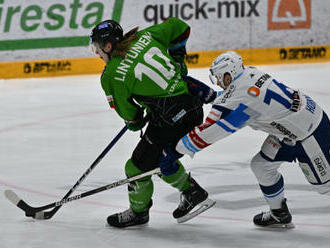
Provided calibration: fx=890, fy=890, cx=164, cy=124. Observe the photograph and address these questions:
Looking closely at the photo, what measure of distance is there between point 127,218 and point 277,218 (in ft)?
2.48

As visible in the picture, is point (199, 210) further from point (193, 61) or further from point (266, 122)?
point (193, 61)

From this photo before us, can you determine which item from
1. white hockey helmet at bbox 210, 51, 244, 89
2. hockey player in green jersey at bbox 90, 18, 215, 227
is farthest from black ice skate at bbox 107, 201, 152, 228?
white hockey helmet at bbox 210, 51, 244, 89

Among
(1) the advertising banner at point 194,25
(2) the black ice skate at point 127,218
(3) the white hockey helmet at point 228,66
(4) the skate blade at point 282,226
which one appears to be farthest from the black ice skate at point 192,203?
(1) the advertising banner at point 194,25

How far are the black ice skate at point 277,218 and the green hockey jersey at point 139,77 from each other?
734mm

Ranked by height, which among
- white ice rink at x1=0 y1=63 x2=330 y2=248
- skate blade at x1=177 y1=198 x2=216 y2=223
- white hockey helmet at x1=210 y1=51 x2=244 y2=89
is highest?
white hockey helmet at x1=210 y1=51 x2=244 y2=89

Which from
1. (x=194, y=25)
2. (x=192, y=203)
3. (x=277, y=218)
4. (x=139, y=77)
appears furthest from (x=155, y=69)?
(x=194, y=25)

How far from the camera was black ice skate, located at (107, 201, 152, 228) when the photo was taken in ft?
14.7

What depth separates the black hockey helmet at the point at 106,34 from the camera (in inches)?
166

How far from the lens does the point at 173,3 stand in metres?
9.84

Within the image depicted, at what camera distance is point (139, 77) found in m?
4.23

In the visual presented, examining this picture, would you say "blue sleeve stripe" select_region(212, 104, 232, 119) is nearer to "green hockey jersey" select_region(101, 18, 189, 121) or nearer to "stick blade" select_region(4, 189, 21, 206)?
"green hockey jersey" select_region(101, 18, 189, 121)

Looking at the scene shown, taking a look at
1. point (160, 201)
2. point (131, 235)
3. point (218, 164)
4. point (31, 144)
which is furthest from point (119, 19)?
point (131, 235)

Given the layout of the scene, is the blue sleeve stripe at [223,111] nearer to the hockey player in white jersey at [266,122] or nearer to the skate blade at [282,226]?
the hockey player in white jersey at [266,122]

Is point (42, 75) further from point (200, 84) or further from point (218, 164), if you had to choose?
point (200, 84)
